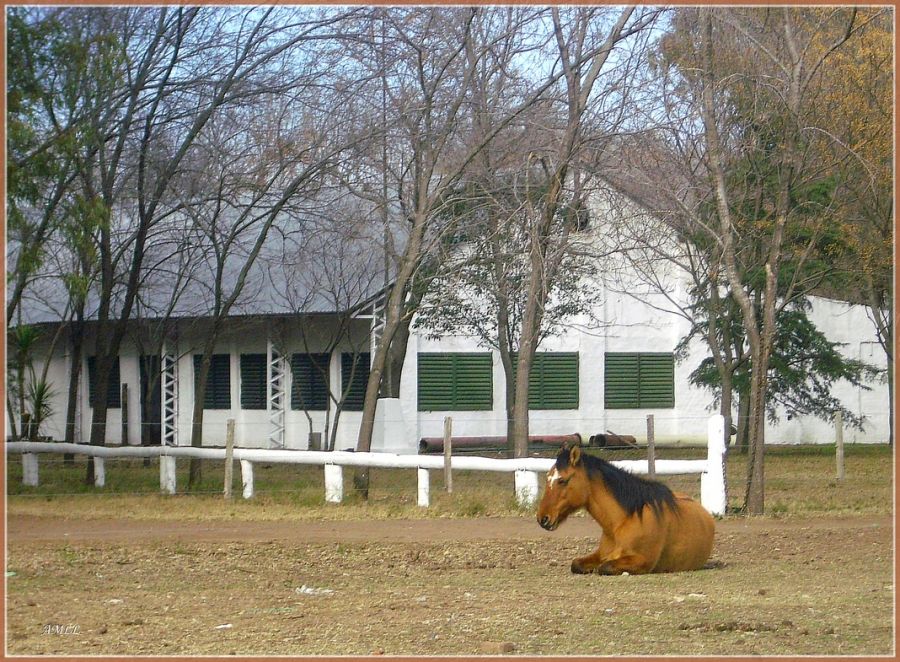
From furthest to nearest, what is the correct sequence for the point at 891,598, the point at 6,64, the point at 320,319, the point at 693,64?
the point at 320,319 < the point at 693,64 < the point at 6,64 < the point at 891,598

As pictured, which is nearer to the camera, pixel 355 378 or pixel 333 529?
pixel 333 529

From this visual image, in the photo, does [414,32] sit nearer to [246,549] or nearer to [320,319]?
[246,549]

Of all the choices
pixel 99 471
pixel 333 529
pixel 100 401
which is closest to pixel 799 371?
pixel 100 401

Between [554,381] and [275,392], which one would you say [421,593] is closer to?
[554,381]

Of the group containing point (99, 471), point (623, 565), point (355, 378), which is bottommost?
point (623, 565)

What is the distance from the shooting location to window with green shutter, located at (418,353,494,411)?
2723cm

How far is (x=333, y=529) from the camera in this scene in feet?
45.2

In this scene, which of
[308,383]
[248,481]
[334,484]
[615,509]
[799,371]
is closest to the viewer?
[615,509]

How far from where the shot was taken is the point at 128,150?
17.1 metres

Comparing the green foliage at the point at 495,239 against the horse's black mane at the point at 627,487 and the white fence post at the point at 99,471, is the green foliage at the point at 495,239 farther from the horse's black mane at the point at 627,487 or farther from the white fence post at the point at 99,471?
the horse's black mane at the point at 627,487

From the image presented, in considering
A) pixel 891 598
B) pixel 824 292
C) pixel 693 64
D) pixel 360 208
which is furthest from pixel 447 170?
pixel 824 292

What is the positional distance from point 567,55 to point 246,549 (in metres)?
8.81

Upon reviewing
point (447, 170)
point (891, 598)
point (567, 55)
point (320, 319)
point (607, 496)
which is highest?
point (567, 55)

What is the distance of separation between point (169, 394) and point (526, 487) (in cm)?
1574
